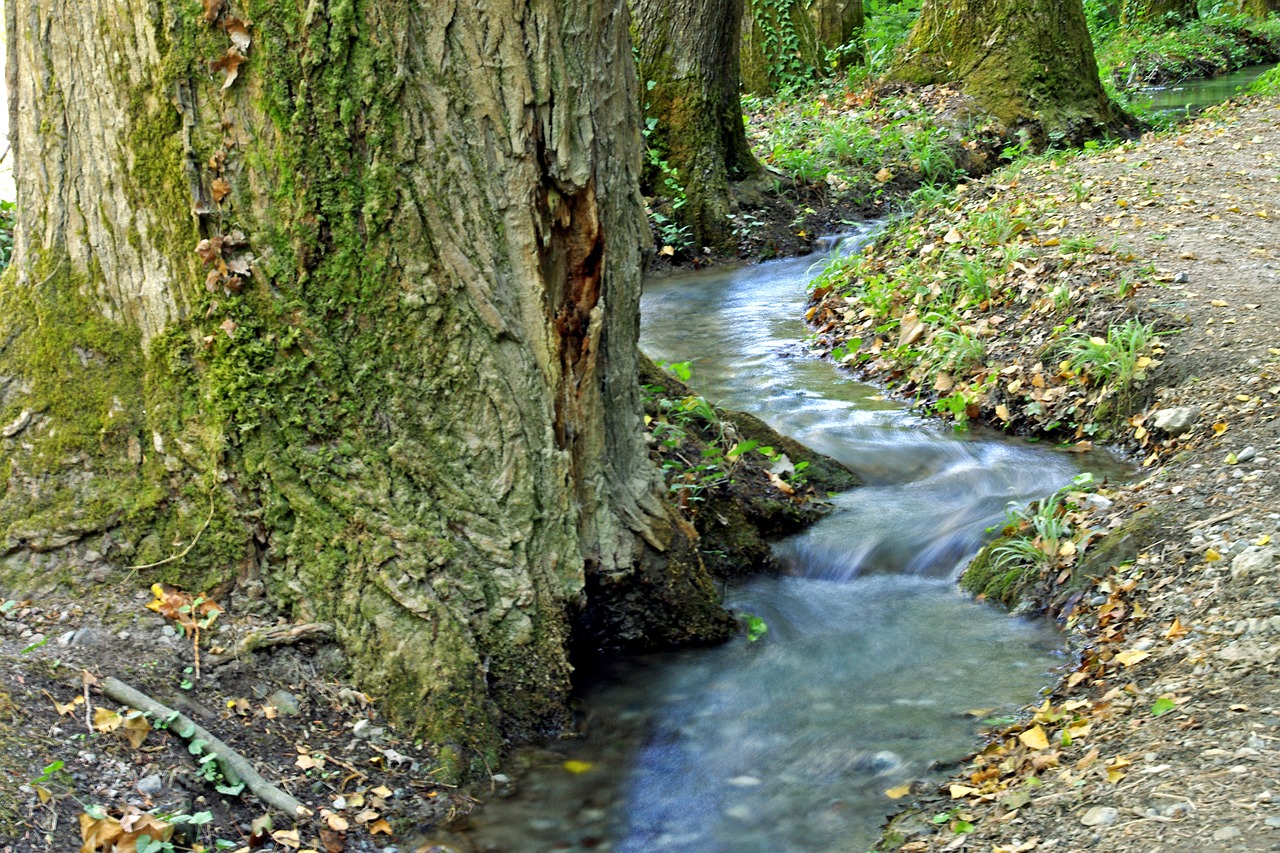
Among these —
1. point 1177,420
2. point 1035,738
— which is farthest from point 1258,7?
point 1035,738

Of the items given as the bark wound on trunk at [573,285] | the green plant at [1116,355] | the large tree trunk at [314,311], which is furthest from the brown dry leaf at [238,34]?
the green plant at [1116,355]

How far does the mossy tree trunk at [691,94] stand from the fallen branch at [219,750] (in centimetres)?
870

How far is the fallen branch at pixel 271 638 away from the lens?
3.61 metres

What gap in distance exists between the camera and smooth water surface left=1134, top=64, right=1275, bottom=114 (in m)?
16.5

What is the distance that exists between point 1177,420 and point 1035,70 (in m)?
8.67

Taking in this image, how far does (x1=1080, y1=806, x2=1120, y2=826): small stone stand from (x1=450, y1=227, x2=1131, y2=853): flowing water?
737mm

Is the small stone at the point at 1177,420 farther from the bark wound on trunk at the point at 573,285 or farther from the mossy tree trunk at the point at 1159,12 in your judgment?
the mossy tree trunk at the point at 1159,12

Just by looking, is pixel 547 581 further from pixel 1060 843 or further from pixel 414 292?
pixel 1060 843

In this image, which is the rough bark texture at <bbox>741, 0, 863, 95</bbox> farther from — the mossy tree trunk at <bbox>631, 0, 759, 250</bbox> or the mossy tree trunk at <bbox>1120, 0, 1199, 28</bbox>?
the mossy tree trunk at <bbox>1120, 0, 1199, 28</bbox>

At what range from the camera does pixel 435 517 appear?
378cm

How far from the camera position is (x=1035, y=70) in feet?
43.4

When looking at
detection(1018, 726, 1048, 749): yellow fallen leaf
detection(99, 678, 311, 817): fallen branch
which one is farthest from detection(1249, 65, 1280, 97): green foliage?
detection(99, 678, 311, 817): fallen branch

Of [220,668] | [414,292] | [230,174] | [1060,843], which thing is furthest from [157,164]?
[1060,843]

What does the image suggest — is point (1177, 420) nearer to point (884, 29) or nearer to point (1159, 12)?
point (884, 29)
